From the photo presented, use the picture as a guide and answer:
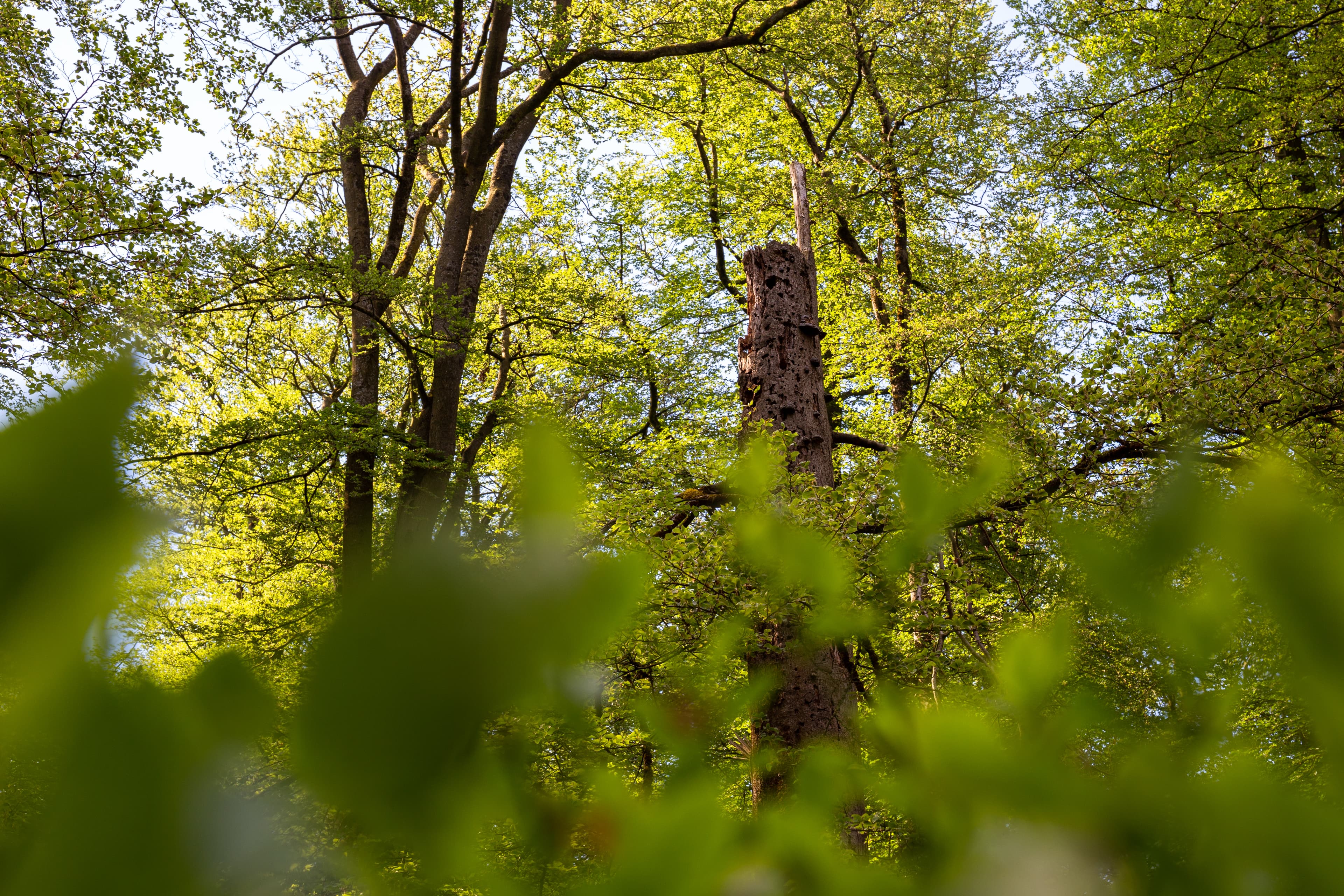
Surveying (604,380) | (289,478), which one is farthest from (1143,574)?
(604,380)

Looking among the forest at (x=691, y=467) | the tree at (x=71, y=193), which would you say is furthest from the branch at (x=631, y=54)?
the tree at (x=71, y=193)

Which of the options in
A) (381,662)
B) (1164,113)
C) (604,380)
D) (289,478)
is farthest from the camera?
(604,380)

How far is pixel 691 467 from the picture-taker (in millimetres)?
6410

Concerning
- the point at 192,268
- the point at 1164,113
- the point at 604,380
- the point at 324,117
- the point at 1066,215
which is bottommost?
the point at 192,268

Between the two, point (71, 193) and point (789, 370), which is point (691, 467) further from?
point (71, 193)

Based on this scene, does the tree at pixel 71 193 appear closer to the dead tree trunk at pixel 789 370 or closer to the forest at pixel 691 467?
the forest at pixel 691 467

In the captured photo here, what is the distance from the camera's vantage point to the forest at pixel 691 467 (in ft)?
0.83

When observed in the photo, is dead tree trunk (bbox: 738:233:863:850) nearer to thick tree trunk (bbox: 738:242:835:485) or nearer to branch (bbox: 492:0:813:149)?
thick tree trunk (bbox: 738:242:835:485)

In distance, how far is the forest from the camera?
0.25 metres

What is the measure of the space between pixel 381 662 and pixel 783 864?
246 millimetres

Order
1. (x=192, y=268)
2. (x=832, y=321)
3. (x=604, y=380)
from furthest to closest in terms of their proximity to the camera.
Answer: (x=832, y=321), (x=604, y=380), (x=192, y=268)

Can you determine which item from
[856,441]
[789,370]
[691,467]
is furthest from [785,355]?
[856,441]

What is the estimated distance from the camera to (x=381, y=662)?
23cm

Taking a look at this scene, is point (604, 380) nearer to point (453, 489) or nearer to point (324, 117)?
point (453, 489)
